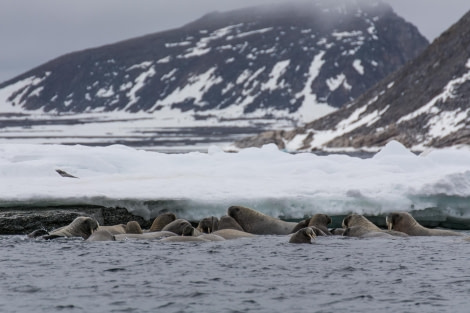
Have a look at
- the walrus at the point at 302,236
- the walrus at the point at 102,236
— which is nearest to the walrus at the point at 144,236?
the walrus at the point at 102,236

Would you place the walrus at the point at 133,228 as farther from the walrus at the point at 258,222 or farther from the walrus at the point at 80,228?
the walrus at the point at 258,222

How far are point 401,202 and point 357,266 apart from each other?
819cm

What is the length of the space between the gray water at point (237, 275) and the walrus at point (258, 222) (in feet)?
5.43

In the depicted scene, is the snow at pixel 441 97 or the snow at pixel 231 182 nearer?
the snow at pixel 231 182

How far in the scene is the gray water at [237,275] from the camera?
15062mm

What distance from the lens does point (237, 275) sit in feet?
58.0

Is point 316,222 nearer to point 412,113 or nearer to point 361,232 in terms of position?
point 361,232

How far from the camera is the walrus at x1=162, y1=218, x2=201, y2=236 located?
23.1 meters

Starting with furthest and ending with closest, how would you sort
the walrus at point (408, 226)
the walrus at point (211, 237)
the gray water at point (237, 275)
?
the walrus at point (408, 226)
the walrus at point (211, 237)
the gray water at point (237, 275)

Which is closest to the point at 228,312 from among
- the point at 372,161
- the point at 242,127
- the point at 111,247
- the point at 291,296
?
the point at 291,296

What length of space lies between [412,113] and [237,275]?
10195cm

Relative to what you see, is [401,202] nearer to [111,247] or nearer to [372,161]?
[372,161]

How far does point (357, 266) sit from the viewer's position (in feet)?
61.3

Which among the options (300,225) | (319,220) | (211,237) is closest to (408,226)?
(319,220)
